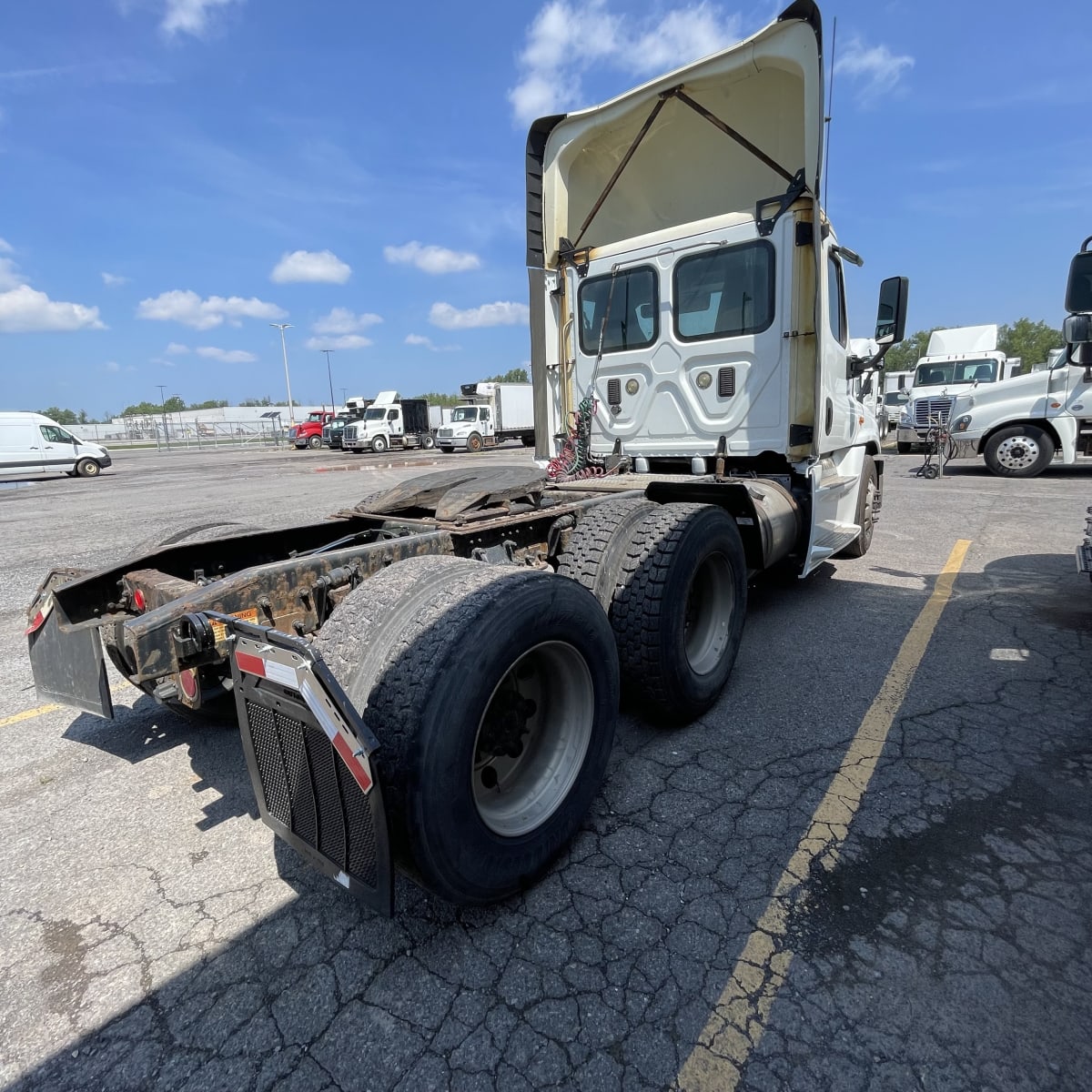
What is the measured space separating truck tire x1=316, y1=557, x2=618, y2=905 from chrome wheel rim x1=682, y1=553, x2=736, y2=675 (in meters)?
1.37

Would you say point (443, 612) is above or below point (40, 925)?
above

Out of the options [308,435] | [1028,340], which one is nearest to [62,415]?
[308,435]

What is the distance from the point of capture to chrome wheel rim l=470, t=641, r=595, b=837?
2.31 meters

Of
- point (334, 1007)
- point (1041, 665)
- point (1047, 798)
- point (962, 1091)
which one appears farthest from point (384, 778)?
point (1041, 665)

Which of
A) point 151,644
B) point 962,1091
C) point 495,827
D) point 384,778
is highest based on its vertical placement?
point 151,644

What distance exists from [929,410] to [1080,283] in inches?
651

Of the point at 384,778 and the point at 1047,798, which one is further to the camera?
the point at 1047,798

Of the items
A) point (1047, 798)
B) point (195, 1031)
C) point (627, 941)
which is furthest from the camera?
point (1047, 798)

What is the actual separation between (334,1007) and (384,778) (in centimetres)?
67

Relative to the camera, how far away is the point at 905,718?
3.34 metres

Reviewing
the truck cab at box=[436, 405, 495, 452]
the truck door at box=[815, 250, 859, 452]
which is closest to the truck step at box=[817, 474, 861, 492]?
the truck door at box=[815, 250, 859, 452]

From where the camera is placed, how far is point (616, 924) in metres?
2.07

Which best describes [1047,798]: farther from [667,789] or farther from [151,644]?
[151,644]

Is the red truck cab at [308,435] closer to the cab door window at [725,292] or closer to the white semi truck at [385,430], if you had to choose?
the white semi truck at [385,430]
